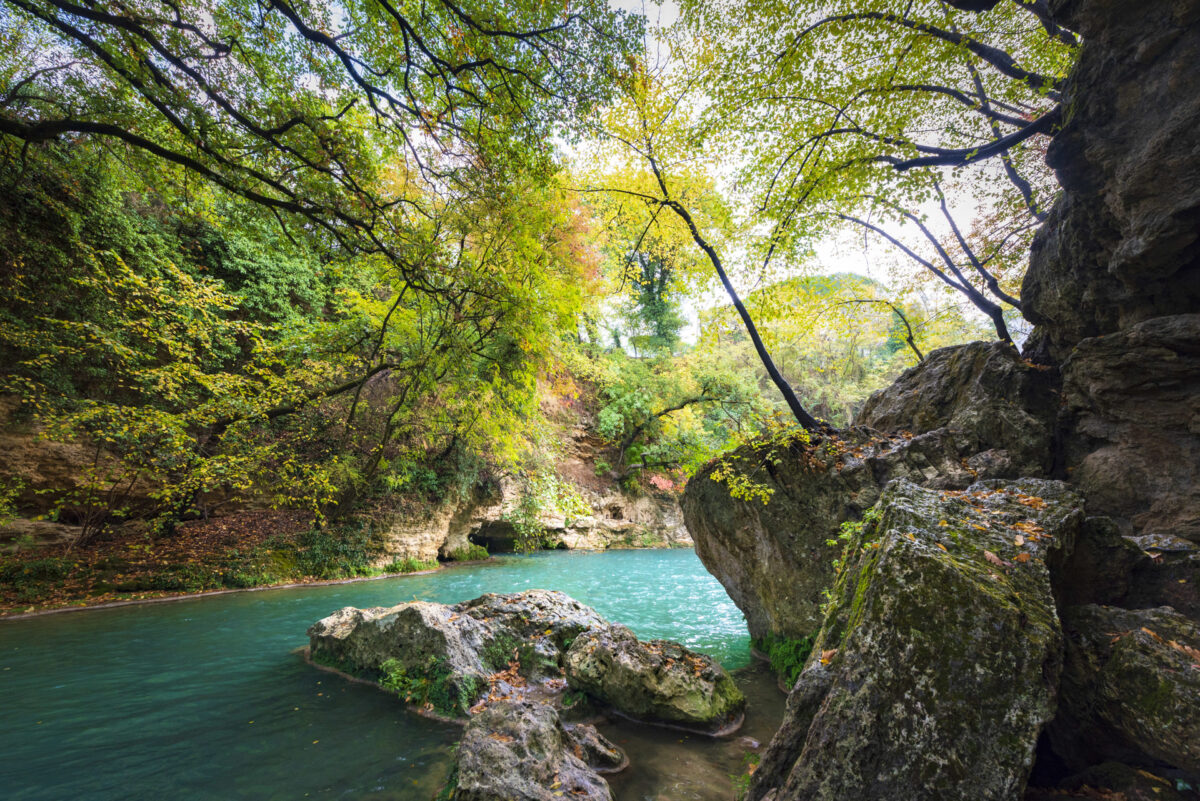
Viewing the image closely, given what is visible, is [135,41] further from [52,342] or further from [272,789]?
[272,789]

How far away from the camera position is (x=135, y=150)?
18.9 feet

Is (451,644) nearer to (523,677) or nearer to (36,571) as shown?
(523,677)

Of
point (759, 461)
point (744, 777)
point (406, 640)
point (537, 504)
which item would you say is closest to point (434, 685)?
point (406, 640)

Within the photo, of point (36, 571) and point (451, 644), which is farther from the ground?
point (36, 571)

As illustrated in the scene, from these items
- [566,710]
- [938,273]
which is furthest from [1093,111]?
[566,710]

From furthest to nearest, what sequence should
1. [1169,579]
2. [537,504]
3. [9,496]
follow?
[537,504] → [9,496] → [1169,579]

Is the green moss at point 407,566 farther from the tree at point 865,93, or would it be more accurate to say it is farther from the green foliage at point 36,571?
the tree at point 865,93

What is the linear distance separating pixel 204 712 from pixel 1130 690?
7.88 metres

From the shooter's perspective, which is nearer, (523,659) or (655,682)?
(655,682)

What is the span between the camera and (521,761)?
3180 millimetres

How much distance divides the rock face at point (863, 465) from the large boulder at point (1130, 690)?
8.72ft

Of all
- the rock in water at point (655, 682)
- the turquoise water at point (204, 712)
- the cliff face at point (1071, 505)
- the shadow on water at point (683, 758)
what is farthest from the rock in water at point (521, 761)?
the cliff face at point (1071, 505)

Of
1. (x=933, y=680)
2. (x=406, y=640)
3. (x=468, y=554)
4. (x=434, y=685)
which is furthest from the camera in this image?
(x=468, y=554)

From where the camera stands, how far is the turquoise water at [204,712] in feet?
11.8
